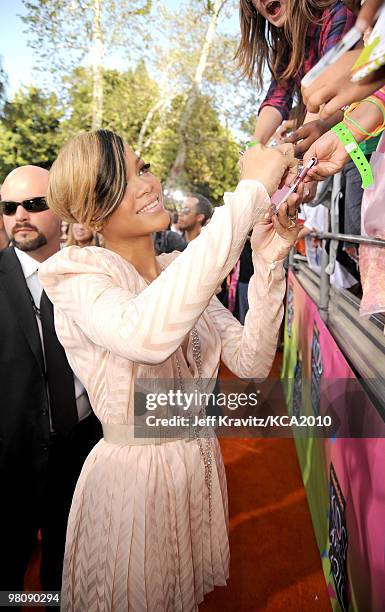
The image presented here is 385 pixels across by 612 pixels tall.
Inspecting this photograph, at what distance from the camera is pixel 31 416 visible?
1.77 metres

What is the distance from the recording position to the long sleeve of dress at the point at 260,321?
4.11ft

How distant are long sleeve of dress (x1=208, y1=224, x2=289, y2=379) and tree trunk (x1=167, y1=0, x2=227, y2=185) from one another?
660 inches

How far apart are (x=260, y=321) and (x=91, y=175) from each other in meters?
0.63

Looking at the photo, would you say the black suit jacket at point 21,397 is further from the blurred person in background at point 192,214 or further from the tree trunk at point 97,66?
the tree trunk at point 97,66

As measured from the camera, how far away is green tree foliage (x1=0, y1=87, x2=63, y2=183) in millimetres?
15617

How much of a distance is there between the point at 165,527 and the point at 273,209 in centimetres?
92

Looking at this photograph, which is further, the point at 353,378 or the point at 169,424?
the point at 353,378

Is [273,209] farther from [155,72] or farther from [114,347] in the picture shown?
[155,72]

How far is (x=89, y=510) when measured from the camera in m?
1.25

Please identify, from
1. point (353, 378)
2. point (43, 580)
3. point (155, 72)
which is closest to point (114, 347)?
point (353, 378)

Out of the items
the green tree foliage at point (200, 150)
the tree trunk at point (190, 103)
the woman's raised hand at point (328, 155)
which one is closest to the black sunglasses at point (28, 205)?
the woman's raised hand at point (328, 155)

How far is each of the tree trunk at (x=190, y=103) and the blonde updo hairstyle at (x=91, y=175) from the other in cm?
1666

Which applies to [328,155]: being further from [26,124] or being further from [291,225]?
[26,124]

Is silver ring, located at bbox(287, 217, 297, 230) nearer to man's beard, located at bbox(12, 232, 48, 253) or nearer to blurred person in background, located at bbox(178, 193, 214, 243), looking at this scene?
man's beard, located at bbox(12, 232, 48, 253)
